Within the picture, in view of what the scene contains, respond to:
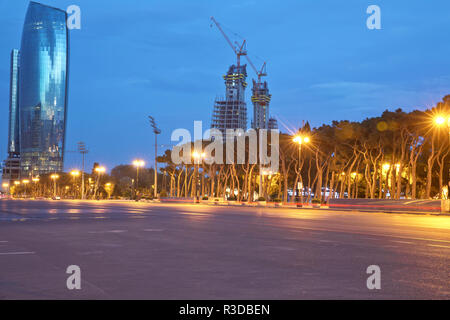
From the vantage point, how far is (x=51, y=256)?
12391 millimetres

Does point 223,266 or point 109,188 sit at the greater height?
point 109,188

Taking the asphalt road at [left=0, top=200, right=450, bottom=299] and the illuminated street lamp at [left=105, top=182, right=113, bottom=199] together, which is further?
the illuminated street lamp at [left=105, top=182, right=113, bottom=199]

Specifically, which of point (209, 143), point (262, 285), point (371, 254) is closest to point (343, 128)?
point (209, 143)

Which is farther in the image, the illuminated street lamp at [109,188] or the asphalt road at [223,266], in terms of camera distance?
the illuminated street lamp at [109,188]

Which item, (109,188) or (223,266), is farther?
(109,188)

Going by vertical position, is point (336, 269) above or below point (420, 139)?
below

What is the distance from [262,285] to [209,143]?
9209 centimetres

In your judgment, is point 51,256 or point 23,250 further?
point 23,250

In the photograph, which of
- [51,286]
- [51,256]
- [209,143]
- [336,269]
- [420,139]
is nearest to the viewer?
[51,286]

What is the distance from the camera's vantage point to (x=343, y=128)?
2662 inches
